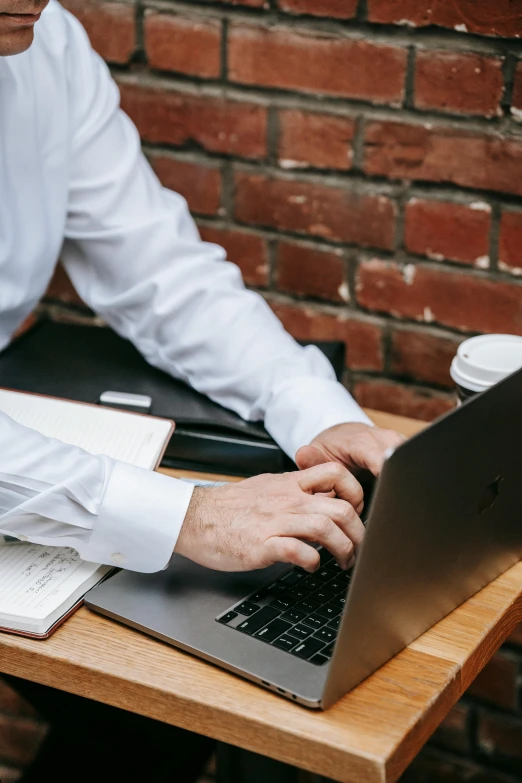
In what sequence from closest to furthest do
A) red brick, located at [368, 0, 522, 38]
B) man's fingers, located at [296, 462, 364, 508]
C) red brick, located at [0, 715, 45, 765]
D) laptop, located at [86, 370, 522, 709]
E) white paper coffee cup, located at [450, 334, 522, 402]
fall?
laptop, located at [86, 370, 522, 709], man's fingers, located at [296, 462, 364, 508], white paper coffee cup, located at [450, 334, 522, 402], red brick, located at [368, 0, 522, 38], red brick, located at [0, 715, 45, 765]

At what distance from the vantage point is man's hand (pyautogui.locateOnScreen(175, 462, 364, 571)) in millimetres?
848

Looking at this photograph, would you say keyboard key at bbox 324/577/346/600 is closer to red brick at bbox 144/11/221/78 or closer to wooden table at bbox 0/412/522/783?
wooden table at bbox 0/412/522/783

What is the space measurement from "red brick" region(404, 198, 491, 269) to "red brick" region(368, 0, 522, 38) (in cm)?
21

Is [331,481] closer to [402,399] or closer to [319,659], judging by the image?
[319,659]

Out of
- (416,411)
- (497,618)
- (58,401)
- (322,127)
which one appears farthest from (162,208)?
(497,618)

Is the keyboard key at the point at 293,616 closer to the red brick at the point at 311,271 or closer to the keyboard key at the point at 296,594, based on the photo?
the keyboard key at the point at 296,594

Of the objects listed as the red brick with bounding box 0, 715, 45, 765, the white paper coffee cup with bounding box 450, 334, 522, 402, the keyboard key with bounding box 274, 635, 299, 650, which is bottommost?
the red brick with bounding box 0, 715, 45, 765

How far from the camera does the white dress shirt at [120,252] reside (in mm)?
1161

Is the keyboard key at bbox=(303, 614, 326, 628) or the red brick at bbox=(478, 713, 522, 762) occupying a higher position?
the keyboard key at bbox=(303, 614, 326, 628)

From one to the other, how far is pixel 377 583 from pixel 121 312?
0.69m

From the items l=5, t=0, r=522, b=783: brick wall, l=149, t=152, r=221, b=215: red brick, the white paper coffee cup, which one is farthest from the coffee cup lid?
l=149, t=152, r=221, b=215: red brick

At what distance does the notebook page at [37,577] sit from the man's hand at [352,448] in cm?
24

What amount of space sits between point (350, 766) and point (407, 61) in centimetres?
87

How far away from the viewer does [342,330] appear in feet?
4.70
